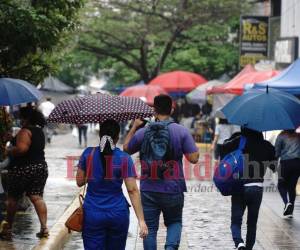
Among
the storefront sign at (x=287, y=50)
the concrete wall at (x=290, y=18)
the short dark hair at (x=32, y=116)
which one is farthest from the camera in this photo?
the concrete wall at (x=290, y=18)

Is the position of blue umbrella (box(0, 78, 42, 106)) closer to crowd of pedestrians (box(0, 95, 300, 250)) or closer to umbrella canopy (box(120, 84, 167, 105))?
crowd of pedestrians (box(0, 95, 300, 250))

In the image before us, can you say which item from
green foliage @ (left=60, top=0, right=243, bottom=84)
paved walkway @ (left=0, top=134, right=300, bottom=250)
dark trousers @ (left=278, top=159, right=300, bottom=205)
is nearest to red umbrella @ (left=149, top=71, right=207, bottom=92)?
green foliage @ (left=60, top=0, right=243, bottom=84)

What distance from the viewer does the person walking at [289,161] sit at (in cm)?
1218

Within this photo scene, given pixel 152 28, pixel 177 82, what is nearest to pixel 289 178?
pixel 177 82

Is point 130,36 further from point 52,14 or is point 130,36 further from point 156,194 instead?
point 156,194

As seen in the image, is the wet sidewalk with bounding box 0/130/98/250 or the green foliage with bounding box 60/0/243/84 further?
the green foliage with bounding box 60/0/243/84

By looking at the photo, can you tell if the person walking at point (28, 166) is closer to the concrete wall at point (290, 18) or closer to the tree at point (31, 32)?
the tree at point (31, 32)

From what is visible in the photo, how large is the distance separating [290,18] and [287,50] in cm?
214

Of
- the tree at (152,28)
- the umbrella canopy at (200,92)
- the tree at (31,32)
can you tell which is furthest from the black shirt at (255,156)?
the tree at (152,28)

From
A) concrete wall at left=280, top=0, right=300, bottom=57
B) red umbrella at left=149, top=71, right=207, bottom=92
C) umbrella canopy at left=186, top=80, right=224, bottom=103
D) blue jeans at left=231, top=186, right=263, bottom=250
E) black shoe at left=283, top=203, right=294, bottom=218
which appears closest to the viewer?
blue jeans at left=231, top=186, right=263, bottom=250

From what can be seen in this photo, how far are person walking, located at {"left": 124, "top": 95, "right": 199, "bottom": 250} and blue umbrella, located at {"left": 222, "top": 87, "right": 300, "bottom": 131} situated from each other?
55.8 inches

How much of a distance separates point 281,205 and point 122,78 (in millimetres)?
31686

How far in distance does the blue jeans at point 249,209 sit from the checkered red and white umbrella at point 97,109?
2.02 m

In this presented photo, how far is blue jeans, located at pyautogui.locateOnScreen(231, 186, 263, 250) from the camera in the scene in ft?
29.3
